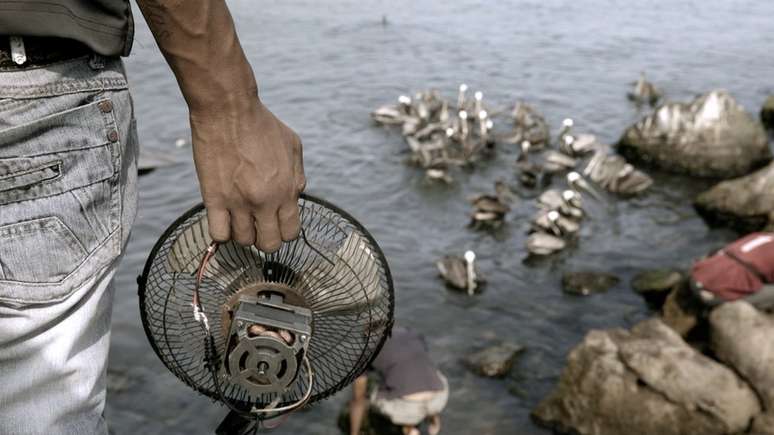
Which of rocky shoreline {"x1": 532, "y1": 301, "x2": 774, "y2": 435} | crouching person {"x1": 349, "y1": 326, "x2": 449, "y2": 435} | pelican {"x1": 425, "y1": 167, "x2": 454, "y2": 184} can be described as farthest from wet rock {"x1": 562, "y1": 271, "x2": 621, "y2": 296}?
crouching person {"x1": 349, "y1": 326, "x2": 449, "y2": 435}

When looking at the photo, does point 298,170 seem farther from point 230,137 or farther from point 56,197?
point 56,197

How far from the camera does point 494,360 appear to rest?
9.97 meters

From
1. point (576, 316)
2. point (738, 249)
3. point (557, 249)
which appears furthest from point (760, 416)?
point (557, 249)

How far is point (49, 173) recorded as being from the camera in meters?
2.17

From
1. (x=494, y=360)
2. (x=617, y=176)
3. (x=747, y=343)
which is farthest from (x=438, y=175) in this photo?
(x=747, y=343)

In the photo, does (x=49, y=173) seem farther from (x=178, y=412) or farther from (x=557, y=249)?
(x=557, y=249)

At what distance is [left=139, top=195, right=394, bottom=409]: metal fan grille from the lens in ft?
9.61

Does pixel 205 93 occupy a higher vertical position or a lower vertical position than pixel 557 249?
higher

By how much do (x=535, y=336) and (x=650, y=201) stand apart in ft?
20.1

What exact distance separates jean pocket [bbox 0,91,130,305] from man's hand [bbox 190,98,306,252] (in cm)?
27

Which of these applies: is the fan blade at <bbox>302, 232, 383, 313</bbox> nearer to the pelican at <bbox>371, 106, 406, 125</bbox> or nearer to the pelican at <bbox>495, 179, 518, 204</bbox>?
the pelican at <bbox>495, 179, 518, 204</bbox>

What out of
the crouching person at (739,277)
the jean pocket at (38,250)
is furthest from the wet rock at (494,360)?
the jean pocket at (38,250)

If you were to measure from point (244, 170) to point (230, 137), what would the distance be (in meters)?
0.11

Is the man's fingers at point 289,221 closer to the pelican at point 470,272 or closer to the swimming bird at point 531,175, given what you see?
the pelican at point 470,272
